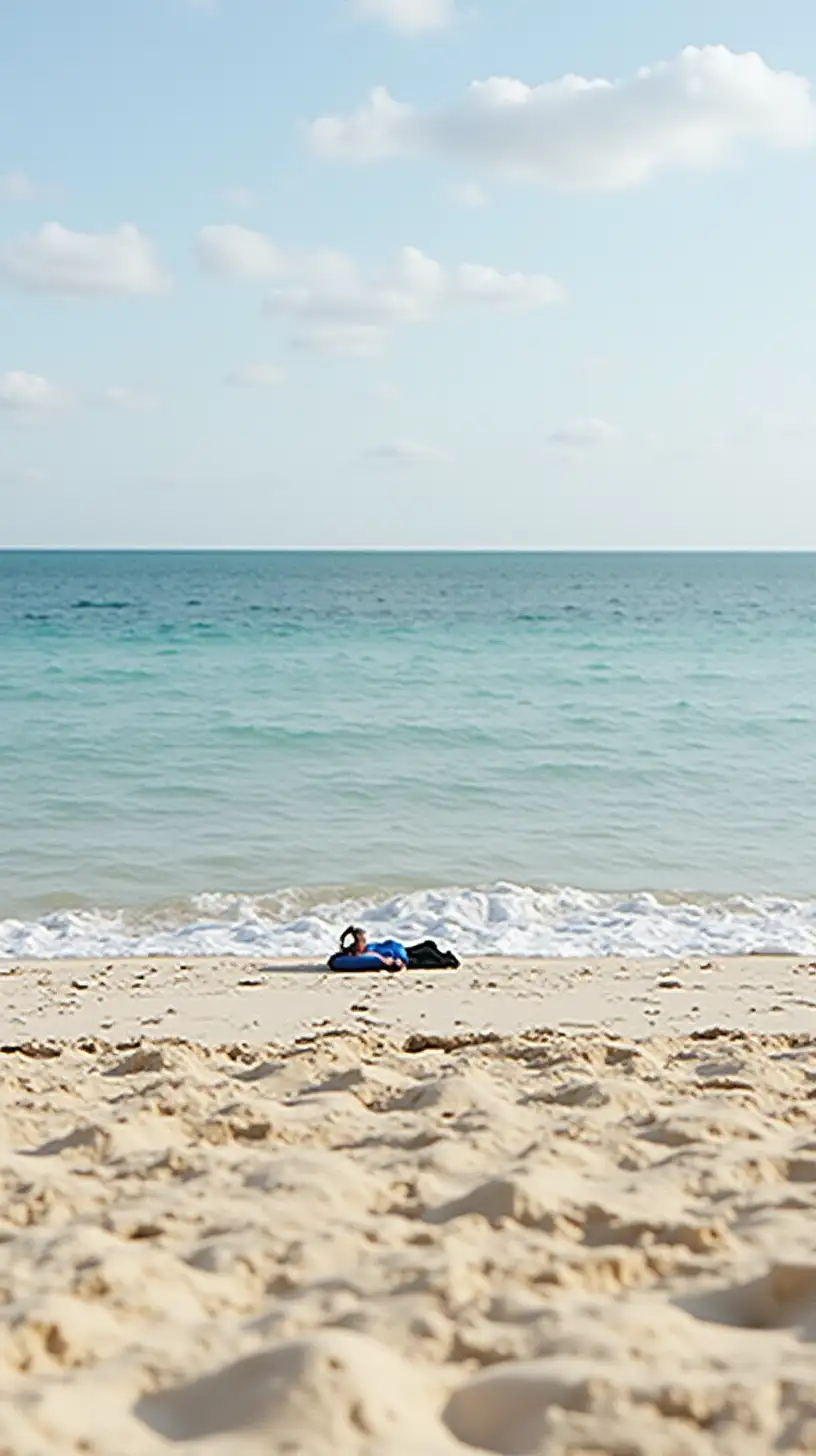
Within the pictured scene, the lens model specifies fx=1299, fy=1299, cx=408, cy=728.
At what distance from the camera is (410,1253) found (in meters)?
3.64

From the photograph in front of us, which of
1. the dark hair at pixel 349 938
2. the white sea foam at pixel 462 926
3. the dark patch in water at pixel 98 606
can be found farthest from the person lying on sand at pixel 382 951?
the dark patch in water at pixel 98 606

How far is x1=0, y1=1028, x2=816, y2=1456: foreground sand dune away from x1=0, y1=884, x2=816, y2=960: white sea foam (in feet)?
21.4

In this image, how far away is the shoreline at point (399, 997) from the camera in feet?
29.0

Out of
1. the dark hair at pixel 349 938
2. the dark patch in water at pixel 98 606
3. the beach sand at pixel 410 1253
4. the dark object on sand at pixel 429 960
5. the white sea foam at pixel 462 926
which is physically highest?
the dark patch in water at pixel 98 606

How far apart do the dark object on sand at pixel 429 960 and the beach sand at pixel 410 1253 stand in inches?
165

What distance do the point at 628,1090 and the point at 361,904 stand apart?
28.1 feet

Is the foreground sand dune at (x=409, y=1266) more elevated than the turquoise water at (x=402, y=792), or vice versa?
the foreground sand dune at (x=409, y=1266)

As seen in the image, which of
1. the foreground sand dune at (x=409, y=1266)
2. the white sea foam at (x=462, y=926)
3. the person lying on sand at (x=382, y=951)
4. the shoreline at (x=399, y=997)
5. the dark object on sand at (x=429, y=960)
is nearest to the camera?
the foreground sand dune at (x=409, y=1266)

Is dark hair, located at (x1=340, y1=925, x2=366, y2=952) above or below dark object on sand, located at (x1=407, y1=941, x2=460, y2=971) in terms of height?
above

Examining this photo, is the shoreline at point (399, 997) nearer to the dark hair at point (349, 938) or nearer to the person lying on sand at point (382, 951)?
the person lying on sand at point (382, 951)

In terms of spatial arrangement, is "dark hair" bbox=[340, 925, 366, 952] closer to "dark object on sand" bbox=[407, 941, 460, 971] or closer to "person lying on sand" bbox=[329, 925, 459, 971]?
"person lying on sand" bbox=[329, 925, 459, 971]

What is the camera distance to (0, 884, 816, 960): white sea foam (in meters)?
12.1

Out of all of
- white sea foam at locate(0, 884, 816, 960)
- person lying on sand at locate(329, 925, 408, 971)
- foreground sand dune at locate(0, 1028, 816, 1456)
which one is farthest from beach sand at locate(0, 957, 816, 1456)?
white sea foam at locate(0, 884, 816, 960)

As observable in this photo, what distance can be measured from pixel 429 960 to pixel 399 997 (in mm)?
1094
